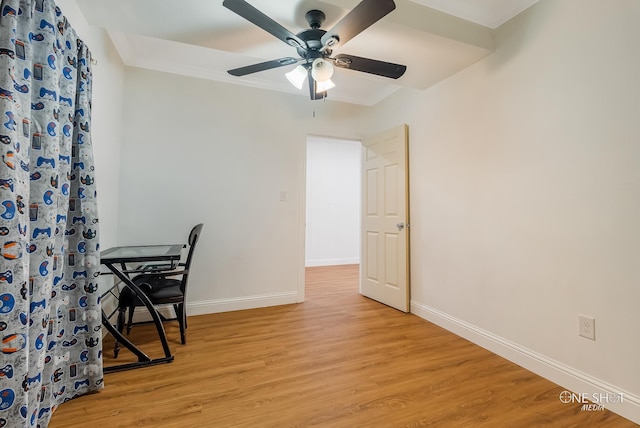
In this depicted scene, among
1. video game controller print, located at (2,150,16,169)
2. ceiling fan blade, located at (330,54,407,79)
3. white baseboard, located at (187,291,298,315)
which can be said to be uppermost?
ceiling fan blade, located at (330,54,407,79)

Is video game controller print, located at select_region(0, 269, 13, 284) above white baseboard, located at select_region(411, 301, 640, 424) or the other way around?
above

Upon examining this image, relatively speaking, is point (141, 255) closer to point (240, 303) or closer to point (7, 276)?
point (7, 276)

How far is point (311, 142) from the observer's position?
18.2 ft

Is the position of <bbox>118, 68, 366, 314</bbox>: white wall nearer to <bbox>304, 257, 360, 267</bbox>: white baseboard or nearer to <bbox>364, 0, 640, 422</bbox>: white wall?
<bbox>364, 0, 640, 422</bbox>: white wall

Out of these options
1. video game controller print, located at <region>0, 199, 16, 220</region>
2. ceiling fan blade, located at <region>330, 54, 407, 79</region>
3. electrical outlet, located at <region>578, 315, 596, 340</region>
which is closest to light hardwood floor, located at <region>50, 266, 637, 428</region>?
electrical outlet, located at <region>578, 315, 596, 340</region>

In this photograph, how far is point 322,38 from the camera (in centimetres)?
159

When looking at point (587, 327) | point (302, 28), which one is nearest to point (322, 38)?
point (302, 28)

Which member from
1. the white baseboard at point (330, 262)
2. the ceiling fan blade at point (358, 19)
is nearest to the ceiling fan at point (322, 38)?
the ceiling fan blade at point (358, 19)

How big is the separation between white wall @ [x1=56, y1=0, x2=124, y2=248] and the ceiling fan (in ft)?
3.33

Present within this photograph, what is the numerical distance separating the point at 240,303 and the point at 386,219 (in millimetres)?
1889

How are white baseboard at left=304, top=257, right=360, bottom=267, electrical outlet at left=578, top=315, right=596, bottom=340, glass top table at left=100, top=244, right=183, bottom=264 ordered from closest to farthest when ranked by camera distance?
1. electrical outlet at left=578, top=315, right=596, bottom=340
2. glass top table at left=100, top=244, right=183, bottom=264
3. white baseboard at left=304, top=257, right=360, bottom=267

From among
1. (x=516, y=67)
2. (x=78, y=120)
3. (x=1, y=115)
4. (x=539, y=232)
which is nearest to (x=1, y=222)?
(x=1, y=115)

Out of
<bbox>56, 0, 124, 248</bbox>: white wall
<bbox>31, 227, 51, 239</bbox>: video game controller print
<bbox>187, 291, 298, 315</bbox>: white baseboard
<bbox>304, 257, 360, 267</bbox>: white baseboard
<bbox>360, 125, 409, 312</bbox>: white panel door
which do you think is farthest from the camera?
<bbox>304, 257, 360, 267</bbox>: white baseboard

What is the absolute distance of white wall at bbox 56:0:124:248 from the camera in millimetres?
1928
